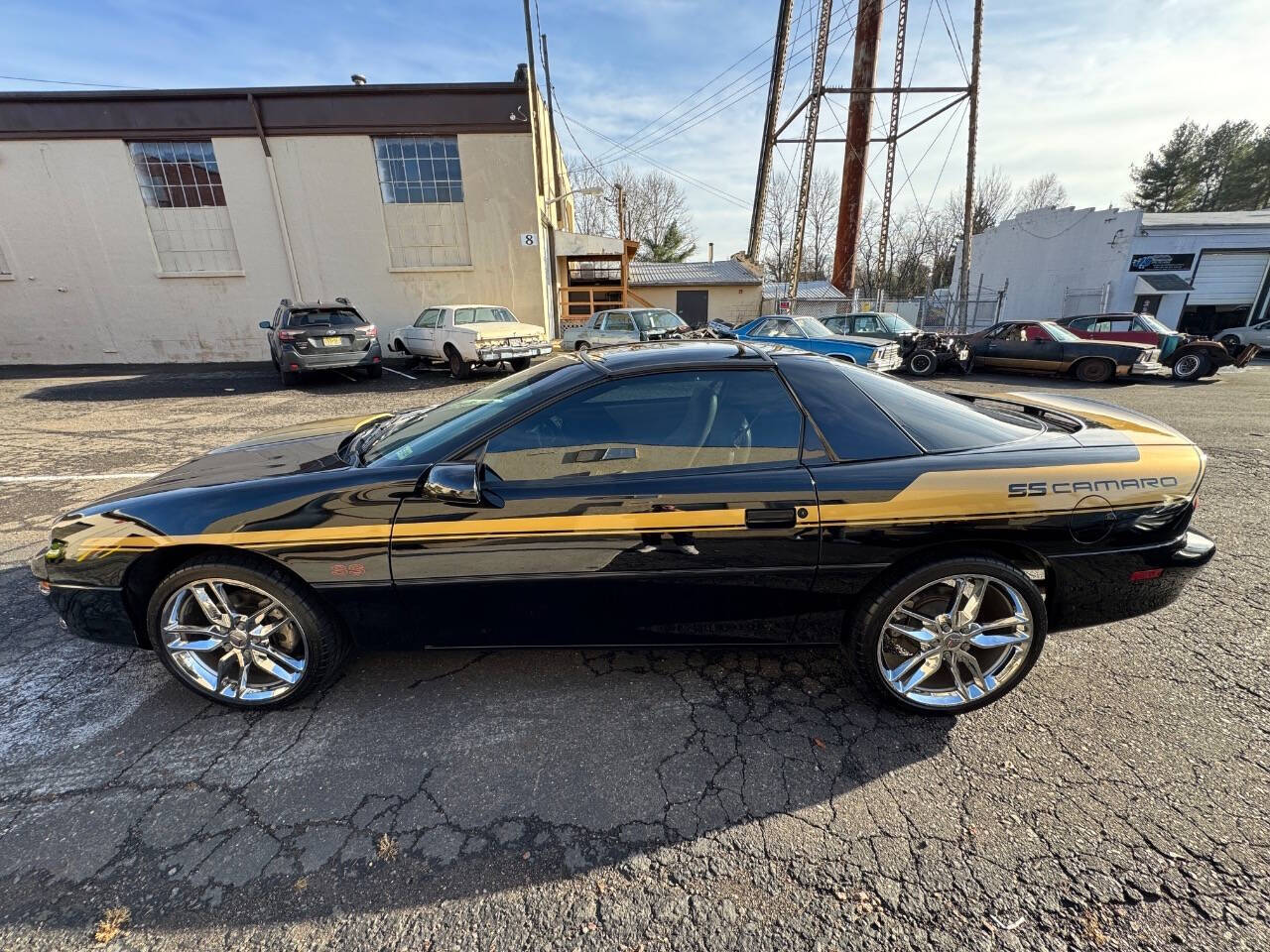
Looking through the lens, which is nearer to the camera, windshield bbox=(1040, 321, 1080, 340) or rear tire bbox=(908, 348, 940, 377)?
windshield bbox=(1040, 321, 1080, 340)

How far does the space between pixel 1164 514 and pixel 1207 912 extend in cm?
136

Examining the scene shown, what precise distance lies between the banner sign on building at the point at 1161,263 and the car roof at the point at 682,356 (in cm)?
2705

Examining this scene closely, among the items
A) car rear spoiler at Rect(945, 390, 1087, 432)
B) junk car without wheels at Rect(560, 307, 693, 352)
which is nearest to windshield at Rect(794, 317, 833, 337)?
junk car without wheels at Rect(560, 307, 693, 352)

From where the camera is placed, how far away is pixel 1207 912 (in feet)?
4.81

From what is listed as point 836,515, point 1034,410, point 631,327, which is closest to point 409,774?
point 836,515

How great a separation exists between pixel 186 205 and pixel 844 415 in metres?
18.9

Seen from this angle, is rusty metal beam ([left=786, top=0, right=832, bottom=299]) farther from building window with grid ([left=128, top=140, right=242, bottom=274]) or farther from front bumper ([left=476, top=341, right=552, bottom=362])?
building window with grid ([left=128, top=140, right=242, bottom=274])

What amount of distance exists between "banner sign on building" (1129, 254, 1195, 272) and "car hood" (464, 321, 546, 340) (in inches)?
939

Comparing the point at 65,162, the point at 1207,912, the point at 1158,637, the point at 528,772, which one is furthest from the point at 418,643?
the point at 65,162

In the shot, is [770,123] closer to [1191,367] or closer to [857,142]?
[857,142]

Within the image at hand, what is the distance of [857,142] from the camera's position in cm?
2509

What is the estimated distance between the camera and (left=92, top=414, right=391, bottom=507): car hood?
2.28m

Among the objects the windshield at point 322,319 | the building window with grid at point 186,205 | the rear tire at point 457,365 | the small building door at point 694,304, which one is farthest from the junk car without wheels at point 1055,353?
the building window with grid at point 186,205

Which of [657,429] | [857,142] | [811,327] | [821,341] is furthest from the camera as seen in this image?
[857,142]
